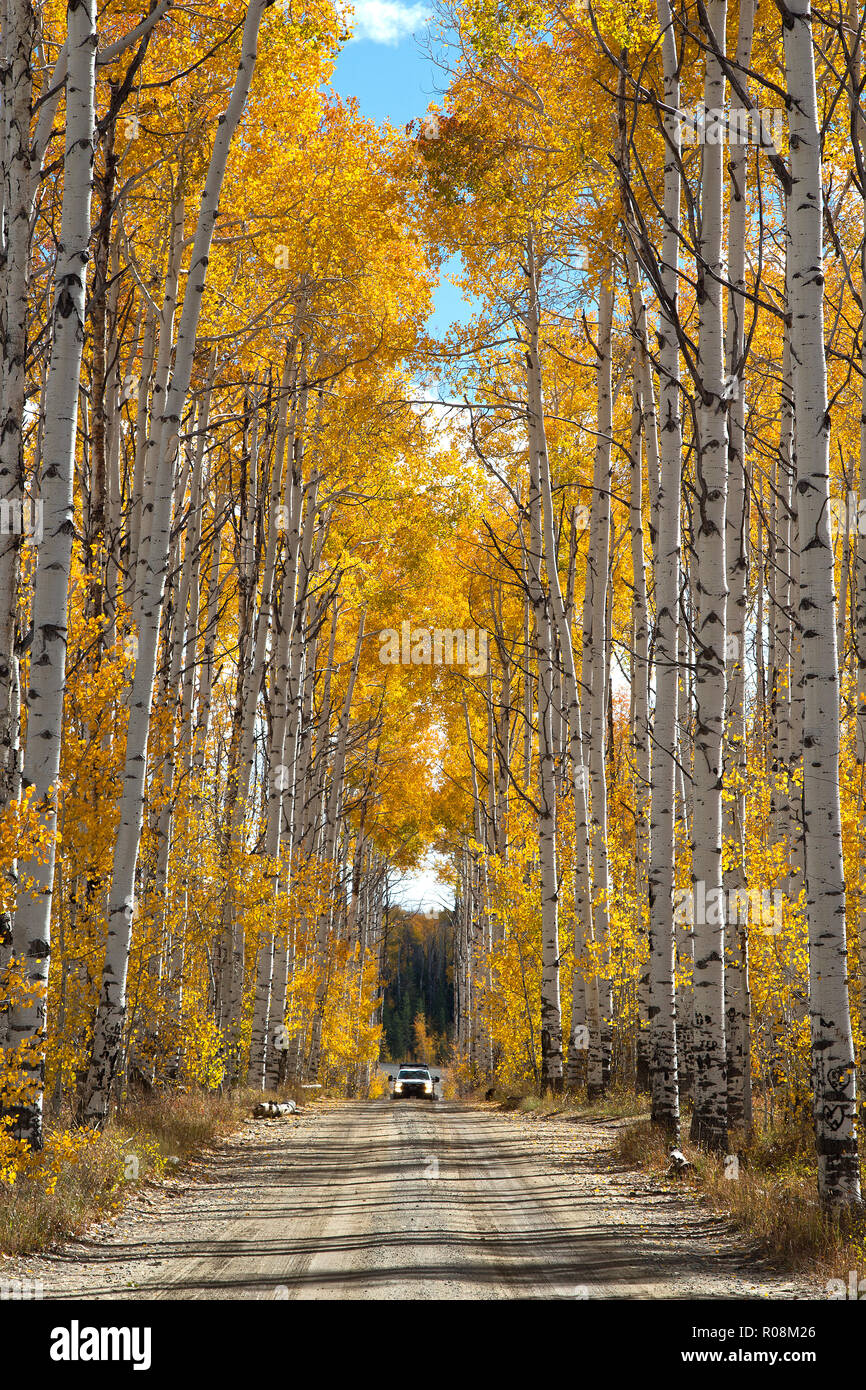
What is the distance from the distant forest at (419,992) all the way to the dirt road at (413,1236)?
188 ft

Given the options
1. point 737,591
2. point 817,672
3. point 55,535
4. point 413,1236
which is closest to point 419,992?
point 737,591

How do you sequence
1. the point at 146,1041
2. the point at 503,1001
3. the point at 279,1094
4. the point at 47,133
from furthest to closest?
the point at 503,1001
the point at 279,1094
the point at 146,1041
the point at 47,133

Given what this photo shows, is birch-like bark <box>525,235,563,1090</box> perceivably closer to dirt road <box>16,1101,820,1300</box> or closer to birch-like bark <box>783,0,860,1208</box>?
dirt road <box>16,1101,820,1300</box>

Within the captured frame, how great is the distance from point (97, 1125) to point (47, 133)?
24.2 feet

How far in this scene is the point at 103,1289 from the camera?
4656 millimetres

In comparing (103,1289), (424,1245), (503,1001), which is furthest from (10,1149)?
(503,1001)

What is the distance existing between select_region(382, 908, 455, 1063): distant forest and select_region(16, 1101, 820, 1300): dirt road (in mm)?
57421

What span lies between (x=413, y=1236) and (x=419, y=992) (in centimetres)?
8050

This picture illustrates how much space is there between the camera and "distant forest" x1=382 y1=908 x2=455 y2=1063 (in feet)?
233

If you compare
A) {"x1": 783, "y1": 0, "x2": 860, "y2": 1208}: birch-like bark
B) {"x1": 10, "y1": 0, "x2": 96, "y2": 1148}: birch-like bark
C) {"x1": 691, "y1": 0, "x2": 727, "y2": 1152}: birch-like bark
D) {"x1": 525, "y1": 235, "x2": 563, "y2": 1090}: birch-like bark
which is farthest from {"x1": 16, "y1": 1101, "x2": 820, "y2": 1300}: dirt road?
{"x1": 525, "y1": 235, "x2": 563, "y2": 1090}: birch-like bark

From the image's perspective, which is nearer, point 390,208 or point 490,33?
point 490,33

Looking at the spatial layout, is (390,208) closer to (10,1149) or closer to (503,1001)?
(10,1149)

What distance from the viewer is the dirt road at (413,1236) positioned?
4.79 meters

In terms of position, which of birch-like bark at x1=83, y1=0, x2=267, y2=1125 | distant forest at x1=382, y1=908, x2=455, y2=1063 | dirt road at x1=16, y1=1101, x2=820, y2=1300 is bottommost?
distant forest at x1=382, y1=908, x2=455, y2=1063
